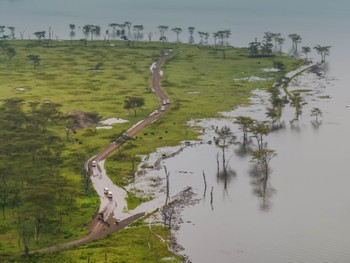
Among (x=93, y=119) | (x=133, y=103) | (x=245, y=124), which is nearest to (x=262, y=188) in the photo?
(x=245, y=124)

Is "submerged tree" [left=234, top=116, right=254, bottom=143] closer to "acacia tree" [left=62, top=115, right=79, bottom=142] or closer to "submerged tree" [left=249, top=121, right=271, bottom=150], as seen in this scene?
"submerged tree" [left=249, top=121, right=271, bottom=150]

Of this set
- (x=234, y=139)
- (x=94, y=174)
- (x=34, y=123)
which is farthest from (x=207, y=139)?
(x=34, y=123)

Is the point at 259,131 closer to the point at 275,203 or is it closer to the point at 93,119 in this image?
the point at 275,203

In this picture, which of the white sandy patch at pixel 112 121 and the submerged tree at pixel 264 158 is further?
the white sandy patch at pixel 112 121

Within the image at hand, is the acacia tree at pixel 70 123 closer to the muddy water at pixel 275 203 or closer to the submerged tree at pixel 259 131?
the muddy water at pixel 275 203

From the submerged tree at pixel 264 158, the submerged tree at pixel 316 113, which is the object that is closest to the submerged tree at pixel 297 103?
the submerged tree at pixel 316 113

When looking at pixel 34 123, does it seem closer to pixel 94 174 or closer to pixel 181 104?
pixel 94 174

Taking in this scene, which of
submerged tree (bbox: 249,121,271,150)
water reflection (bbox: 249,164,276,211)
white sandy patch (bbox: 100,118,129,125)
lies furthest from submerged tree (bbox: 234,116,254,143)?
white sandy patch (bbox: 100,118,129,125)

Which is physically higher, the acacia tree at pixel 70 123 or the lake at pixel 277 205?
the acacia tree at pixel 70 123
